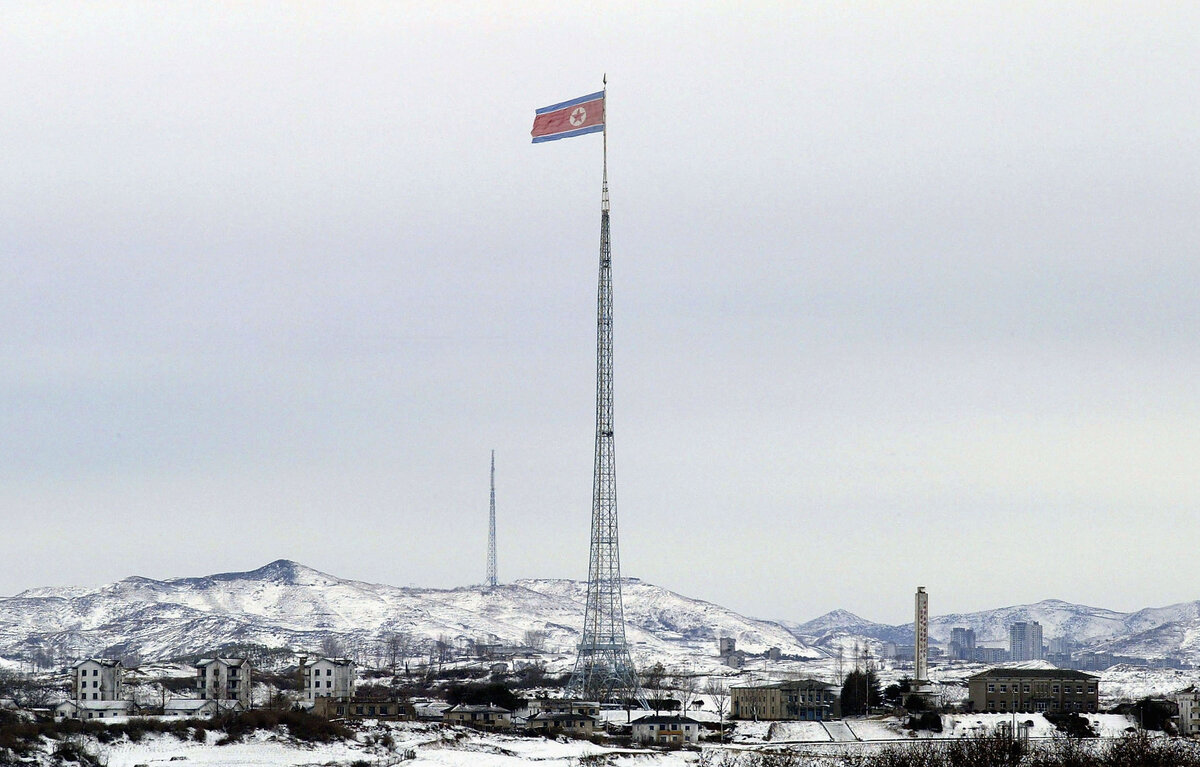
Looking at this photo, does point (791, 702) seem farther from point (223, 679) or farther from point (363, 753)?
point (223, 679)

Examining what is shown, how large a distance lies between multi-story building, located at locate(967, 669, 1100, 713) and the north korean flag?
190 feet

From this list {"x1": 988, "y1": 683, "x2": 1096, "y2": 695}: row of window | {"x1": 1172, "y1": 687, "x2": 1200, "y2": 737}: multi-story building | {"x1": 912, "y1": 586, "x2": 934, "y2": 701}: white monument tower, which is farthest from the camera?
{"x1": 912, "y1": 586, "x2": 934, "y2": 701}: white monument tower

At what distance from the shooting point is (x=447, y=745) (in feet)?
356

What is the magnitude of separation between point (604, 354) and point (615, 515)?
43.6 ft

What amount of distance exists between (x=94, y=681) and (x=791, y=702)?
196 ft

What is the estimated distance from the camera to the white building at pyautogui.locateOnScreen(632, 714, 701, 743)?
11969 cm

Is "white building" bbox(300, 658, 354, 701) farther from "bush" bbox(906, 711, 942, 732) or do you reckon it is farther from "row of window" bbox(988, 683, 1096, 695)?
"row of window" bbox(988, 683, 1096, 695)

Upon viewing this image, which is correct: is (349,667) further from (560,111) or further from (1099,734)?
(1099,734)

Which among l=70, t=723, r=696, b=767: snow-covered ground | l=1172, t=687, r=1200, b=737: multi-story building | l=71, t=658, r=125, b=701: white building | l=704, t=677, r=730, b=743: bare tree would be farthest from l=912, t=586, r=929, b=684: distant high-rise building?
l=71, t=658, r=125, b=701: white building

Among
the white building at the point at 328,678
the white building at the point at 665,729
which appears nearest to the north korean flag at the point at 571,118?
the white building at the point at 665,729

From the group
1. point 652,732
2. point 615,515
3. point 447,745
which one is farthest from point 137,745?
point 615,515

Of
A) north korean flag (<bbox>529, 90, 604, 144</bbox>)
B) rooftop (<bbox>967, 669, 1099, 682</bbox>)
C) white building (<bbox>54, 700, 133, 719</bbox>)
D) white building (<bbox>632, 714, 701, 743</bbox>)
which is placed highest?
north korean flag (<bbox>529, 90, 604, 144</bbox>)

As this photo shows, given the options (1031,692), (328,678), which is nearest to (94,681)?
(328,678)

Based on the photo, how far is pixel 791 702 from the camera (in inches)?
5502
